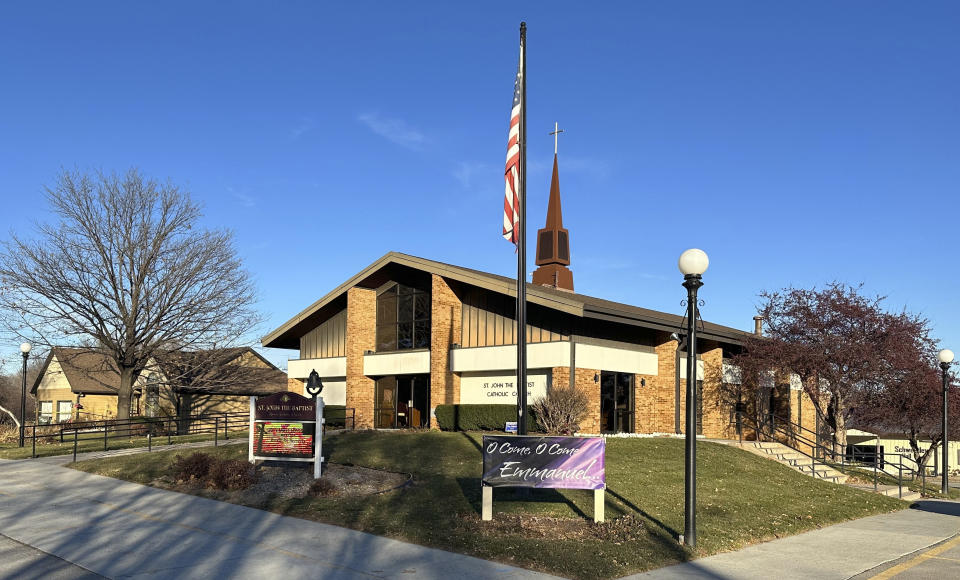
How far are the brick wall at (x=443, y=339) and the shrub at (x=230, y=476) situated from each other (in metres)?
12.9

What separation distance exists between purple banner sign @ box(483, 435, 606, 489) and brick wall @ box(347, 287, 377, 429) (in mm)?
19945

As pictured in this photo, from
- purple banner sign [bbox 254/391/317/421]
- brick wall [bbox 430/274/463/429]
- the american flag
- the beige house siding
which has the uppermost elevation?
the american flag

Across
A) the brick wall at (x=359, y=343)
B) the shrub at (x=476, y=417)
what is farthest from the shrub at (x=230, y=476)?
the brick wall at (x=359, y=343)

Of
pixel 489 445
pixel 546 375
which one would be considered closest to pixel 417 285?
pixel 546 375

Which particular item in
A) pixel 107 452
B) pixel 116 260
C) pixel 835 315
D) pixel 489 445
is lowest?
pixel 107 452

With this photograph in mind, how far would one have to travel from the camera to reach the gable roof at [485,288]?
23484 mm

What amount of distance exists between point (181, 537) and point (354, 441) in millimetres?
12452

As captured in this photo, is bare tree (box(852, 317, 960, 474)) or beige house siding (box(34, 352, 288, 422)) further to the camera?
beige house siding (box(34, 352, 288, 422))

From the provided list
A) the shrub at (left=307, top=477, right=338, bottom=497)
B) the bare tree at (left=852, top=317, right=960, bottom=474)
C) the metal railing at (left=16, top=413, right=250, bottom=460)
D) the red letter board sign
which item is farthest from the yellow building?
the bare tree at (left=852, top=317, right=960, bottom=474)

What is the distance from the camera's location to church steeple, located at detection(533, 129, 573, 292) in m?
40.1

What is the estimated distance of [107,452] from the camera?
23547 millimetres

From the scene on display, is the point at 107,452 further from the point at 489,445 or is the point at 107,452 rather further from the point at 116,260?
the point at 489,445

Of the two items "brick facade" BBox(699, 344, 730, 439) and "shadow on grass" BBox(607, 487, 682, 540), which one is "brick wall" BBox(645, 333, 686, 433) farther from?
"shadow on grass" BBox(607, 487, 682, 540)

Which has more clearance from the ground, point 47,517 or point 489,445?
point 489,445
